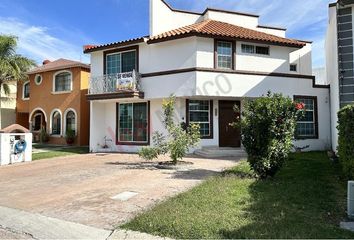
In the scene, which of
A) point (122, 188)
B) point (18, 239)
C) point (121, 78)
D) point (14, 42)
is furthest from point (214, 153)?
point (14, 42)

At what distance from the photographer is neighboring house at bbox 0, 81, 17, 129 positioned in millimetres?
29237

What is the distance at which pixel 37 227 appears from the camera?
6.27 meters

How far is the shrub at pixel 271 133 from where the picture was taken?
9352 mm

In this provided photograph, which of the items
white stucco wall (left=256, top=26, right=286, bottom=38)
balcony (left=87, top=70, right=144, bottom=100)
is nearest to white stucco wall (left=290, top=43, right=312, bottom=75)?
white stucco wall (left=256, top=26, right=286, bottom=38)

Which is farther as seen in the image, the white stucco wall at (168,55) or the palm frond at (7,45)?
the palm frond at (7,45)

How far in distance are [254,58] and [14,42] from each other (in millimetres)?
18048

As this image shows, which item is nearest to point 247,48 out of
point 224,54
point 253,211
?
point 224,54

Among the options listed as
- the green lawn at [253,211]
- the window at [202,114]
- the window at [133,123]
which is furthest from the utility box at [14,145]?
the green lawn at [253,211]

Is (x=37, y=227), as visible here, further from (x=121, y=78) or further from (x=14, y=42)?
(x=14, y=42)

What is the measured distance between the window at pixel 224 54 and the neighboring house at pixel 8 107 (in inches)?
804

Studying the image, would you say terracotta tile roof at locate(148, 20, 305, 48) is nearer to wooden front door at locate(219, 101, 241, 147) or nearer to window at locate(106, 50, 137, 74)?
window at locate(106, 50, 137, 74)

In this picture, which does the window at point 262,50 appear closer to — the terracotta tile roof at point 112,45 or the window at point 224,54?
the window at point 224,54

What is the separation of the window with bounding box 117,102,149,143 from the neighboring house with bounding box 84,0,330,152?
0.06 m

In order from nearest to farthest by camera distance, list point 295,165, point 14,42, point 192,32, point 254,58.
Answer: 1. point 295,165
2. point 192,32
3. point 254,58
4. point 14,42
